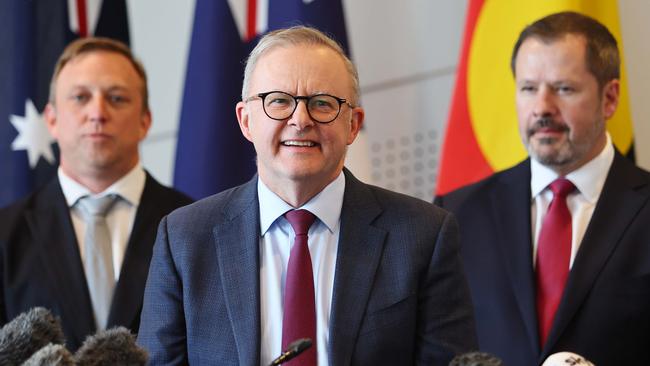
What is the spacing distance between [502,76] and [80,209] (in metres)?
1.59

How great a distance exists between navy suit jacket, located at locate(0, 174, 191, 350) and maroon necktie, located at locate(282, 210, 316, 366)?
1.08 meters

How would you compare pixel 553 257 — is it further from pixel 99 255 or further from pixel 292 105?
pixel 99 255

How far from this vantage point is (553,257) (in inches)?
120

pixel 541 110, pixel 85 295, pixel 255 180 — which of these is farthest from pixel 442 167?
pixel 255 180

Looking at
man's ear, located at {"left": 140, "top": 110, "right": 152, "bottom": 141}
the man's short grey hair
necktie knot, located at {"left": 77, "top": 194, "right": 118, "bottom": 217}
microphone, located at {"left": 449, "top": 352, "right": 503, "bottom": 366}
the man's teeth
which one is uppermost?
the man's short grey hair

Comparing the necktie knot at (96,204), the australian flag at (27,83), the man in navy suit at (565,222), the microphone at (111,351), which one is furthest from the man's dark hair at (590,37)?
the australian flag at (27,83)

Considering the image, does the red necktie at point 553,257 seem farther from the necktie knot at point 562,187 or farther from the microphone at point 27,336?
the microphone at point 27,336

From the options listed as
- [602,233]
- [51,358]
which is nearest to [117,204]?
[602,233]

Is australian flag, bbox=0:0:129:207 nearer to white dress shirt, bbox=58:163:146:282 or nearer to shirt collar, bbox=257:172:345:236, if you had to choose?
white dress shirt, bbox=58:163:146:282

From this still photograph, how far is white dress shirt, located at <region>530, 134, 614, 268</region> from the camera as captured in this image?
3100 mm

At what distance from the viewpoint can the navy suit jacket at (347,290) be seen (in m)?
2.15

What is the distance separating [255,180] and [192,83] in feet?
6.89

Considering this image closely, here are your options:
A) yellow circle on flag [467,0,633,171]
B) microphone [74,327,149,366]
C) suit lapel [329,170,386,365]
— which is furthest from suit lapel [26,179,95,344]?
microphone [74,327,149,366]

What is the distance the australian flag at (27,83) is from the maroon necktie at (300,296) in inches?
95.3
